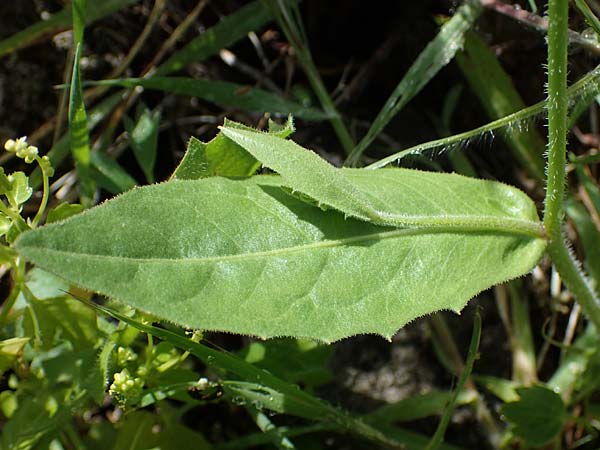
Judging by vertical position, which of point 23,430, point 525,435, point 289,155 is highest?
point 289,155

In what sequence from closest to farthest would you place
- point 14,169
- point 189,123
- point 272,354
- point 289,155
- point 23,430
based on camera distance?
point 289,155
point 23,430
point 272,354
point 14,169
point 189,123

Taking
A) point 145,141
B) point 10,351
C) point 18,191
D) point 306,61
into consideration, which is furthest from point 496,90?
point 10,351

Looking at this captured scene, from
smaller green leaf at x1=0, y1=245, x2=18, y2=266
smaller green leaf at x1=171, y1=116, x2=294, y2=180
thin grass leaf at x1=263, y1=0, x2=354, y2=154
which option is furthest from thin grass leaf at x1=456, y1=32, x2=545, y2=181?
smaller green leaf at x1=0, y1=245, x2=18, y2=266

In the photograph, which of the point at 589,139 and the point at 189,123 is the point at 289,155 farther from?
the point at 589,139

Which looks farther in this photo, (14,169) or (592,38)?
(14,169)

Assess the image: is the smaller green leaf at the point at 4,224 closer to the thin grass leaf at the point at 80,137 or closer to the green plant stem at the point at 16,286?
Result: the green plant stem at the point at 16,286

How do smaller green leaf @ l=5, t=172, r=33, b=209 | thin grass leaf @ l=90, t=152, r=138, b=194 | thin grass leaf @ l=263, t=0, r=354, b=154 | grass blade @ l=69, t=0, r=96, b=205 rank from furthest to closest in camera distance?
1. thin grass leaf @ l=263, t=0, r=354, b=154
2. thin grass leaf @ l=90, t=152, r=138, b=194
3. grass blade @ l=69, t=0, r=96, b=205
4. smaller green leaf @ l=5, t=172, r=33, b=209

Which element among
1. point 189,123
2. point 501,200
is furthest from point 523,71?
point 189,123

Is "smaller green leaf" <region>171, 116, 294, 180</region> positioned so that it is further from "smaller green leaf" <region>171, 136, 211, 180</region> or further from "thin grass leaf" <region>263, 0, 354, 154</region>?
"thin grass leaf" <region>263, 0, 354, 154</region>
